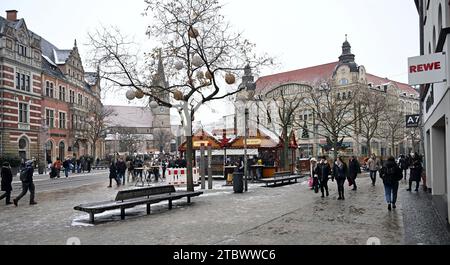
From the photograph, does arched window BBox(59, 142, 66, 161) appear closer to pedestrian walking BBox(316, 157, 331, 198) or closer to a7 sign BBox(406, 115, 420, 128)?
pedestrian walking BBox(316, 157, 331, 198)

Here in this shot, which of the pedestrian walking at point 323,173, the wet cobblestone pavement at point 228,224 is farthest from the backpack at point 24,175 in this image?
the pedestrian walking at point 323,173

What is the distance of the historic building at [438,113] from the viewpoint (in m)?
9.24

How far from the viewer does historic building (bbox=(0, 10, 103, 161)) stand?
4003 cm

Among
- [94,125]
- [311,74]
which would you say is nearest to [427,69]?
[94,125]

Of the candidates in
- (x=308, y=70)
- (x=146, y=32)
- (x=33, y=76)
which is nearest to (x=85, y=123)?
(x=33, y=76)

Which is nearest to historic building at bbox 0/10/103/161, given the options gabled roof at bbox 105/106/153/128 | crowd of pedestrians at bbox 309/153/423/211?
crowd of pedestrians at bbox 309/153/423/211

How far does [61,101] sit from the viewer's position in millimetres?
53688

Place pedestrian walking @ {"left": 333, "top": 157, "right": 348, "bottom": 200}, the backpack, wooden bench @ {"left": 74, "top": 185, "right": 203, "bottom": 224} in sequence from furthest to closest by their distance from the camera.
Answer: pedestrian walking @ {"left": 333, "top": 157, "right": 348, "bottom": 200}, the backpack, wooden bench @ {"left": 74, "top": 185, "right": 203, "bottom": 224}

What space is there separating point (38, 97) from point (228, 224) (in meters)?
42.8

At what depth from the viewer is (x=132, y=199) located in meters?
11.7

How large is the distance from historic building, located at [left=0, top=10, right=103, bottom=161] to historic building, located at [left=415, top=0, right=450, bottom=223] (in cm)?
2585

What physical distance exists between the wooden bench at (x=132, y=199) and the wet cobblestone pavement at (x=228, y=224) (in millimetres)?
365

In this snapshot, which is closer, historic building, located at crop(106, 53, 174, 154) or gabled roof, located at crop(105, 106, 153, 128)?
historic building, located at crop(106, 53, 174, 154)

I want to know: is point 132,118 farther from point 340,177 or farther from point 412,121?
point 340,177
